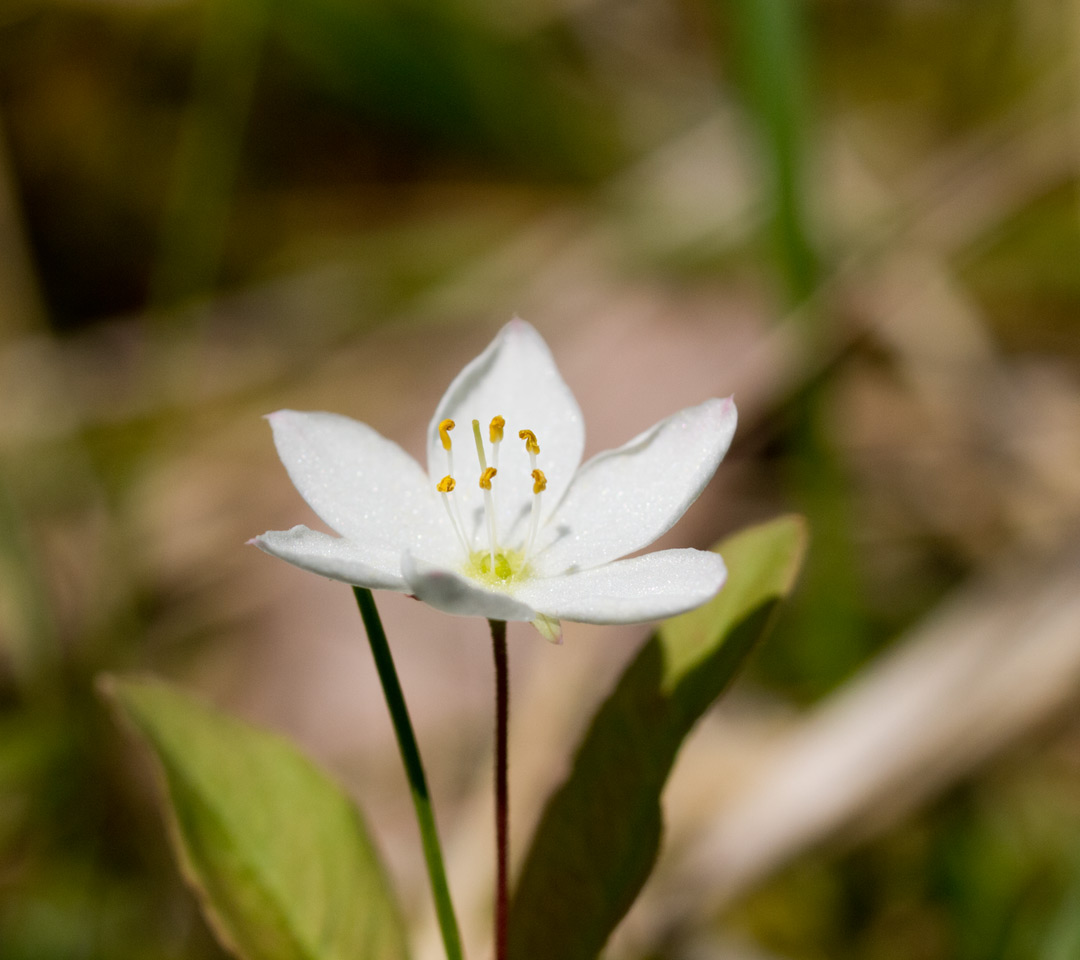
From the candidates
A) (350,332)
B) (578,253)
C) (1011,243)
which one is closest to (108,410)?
(350,332)

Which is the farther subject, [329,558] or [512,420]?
[512,420]

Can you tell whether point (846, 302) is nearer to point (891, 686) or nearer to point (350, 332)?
point (891, 686)

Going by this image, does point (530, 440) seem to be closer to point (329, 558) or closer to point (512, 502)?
point (512, 502)

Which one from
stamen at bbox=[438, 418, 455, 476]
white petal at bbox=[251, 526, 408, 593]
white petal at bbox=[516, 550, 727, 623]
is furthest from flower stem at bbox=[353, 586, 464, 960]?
stamen at bbox=[438, 418, 455, 476]

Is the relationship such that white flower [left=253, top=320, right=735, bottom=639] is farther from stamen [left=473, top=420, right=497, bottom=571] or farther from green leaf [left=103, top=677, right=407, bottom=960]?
green leaf [left=103, top=677, right=407, bottom=960]

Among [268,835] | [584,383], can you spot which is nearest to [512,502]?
[268,835]

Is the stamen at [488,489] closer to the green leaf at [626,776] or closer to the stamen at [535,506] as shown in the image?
the stamen at [535,506]

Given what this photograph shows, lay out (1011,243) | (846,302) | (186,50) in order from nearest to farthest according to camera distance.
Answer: (846,302), (1011,243), (186,50)
